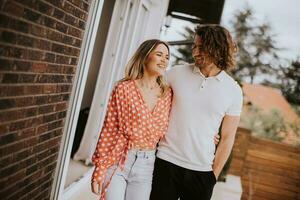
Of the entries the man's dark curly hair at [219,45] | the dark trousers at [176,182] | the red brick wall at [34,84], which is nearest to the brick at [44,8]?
the red brick wall at [34,84]

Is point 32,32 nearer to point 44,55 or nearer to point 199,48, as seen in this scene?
point 44,55

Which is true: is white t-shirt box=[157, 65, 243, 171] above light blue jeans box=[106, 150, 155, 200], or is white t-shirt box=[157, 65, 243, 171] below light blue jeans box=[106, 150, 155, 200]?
above

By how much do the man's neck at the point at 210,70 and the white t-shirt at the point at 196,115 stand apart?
33mm

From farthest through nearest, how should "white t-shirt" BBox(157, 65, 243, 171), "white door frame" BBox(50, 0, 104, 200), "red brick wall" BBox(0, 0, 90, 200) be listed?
"white door frame" BBox(50, 0, 104, 200) → "white t-shirt" BBox(157, 65, 243, 171) → "red brick wall" BBox(0, 0, 90, 200)

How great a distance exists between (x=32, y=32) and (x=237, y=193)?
187 inches

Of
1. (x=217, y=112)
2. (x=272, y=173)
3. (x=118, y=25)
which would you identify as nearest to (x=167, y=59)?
(x=217, y=112)

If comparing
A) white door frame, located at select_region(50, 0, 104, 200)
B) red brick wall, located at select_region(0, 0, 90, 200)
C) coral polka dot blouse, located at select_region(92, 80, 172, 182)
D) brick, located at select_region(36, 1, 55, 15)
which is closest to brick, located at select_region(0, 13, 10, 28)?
red brick wall, located at select_region(0, 0, 90, 200)

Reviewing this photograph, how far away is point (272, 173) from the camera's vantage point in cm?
759

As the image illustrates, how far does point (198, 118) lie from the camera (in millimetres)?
2148

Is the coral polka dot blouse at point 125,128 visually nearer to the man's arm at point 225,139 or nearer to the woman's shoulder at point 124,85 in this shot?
the woman's shoulder at point 124,85

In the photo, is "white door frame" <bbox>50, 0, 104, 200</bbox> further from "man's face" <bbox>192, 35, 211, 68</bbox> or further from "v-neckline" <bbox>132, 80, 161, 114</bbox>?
"man's face" <bbox>192, 35, 211, 68</bbox>

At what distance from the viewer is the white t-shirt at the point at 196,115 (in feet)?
7.07

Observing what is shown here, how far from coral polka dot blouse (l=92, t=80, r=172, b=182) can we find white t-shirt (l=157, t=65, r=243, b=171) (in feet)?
0.32

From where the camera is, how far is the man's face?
87.8 inches
